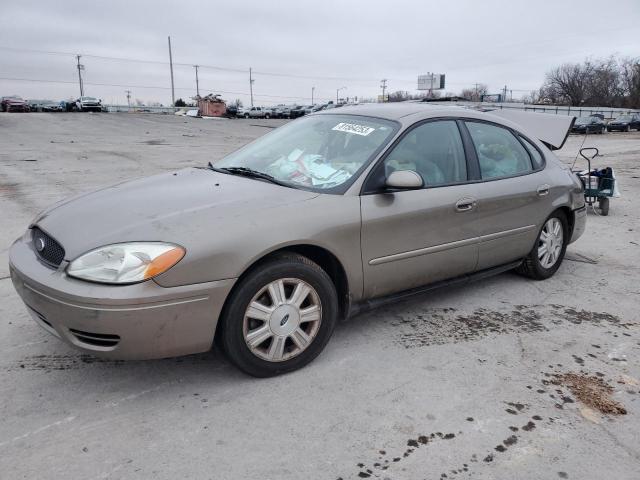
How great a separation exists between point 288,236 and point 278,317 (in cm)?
45

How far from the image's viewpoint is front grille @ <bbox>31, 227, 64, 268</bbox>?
2.70 metres

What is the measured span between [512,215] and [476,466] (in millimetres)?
2347

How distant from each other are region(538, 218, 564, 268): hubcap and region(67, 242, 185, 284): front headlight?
333 cm

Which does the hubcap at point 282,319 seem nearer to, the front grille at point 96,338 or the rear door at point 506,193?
the front grille at point 96,338

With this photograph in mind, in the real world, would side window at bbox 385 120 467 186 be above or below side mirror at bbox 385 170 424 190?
above

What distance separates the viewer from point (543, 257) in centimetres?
467

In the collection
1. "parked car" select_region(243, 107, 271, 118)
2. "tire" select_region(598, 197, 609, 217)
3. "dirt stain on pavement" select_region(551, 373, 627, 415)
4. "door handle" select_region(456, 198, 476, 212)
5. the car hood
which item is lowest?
"dirt stain on pavement" select_region(551, 373, 627, 415)

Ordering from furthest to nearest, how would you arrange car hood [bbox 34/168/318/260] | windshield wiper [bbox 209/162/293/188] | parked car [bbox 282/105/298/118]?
parked car [bbox 282/105/298/118] → windshield wiper [bbox 209/162/293/188] → car hood [bbox 34/168/318/260]

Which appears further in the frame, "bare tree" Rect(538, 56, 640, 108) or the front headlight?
"bare tree" Rect(538, 56, 640, 108)

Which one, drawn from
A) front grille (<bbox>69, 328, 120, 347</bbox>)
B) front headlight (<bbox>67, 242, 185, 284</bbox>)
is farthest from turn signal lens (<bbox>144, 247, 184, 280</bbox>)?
front grille (<bbox>69, 328, 120, 347</bbox>)

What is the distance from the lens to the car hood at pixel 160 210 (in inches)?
104

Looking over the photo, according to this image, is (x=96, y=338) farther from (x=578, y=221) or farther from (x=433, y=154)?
(x=578, y=221)

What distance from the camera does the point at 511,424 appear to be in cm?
259

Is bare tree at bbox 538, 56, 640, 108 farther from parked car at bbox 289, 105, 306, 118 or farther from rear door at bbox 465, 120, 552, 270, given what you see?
rear door at bbox 465, 120, 552, 270
